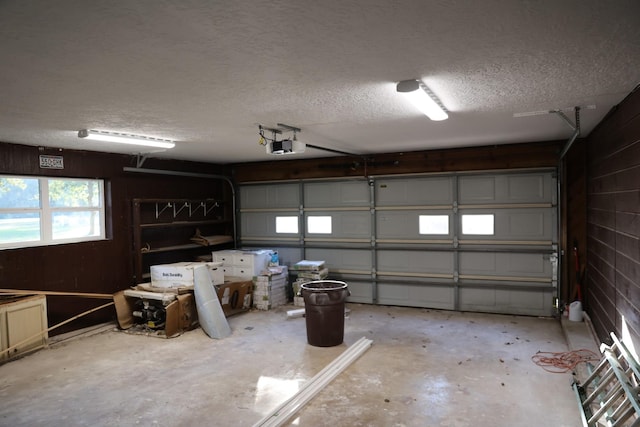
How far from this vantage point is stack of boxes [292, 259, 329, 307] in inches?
271

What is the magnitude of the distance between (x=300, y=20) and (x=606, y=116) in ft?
12.0

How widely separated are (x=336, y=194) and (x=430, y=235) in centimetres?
174

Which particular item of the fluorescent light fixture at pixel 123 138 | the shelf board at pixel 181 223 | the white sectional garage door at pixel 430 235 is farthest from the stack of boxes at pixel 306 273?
the fluorescent light fixture at pixel 123 138

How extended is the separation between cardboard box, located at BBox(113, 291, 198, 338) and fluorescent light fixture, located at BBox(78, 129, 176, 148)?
2.01m

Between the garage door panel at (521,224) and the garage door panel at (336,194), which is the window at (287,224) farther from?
the garage door panel at (521,224)

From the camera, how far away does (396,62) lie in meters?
2.41

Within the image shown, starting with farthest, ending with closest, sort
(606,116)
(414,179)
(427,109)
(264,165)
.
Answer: (264,165), (414,179), (606,116), (427,109)

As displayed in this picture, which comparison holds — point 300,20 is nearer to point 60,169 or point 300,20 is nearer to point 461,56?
point 461,56

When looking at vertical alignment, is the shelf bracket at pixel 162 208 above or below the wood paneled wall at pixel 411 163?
below

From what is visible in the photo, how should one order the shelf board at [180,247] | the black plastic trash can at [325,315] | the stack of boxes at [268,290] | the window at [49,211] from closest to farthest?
the black plastic trash can at [325,315] → the window at [49,211] → the shelf board at [180,247] → the stack of boxes at [268,290]

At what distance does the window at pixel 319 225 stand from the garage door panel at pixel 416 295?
134 centimetres

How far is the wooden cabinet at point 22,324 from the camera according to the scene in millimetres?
4547

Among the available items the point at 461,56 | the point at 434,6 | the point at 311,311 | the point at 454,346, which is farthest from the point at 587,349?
the point at 434,6

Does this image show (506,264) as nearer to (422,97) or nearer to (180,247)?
(422,97)
